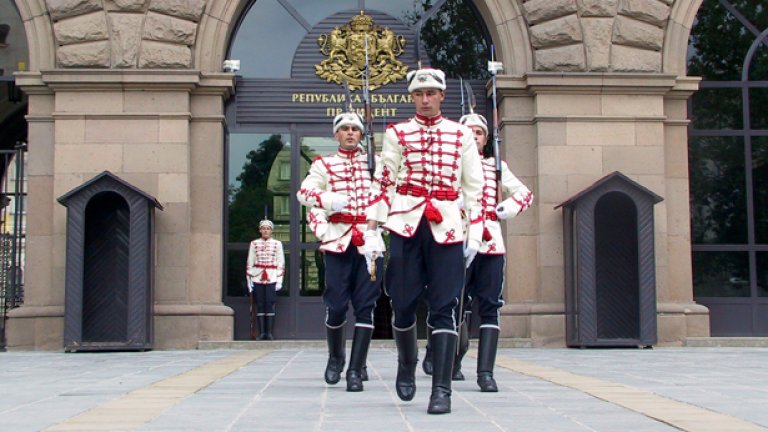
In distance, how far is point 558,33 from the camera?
17234mm

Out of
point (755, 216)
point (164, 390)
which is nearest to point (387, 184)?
point (164, 390)

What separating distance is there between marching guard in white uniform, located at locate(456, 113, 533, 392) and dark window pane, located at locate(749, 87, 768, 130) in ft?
30.6

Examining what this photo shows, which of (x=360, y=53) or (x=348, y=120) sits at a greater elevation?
(x=360, y=53)

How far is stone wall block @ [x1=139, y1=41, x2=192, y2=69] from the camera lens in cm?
1694

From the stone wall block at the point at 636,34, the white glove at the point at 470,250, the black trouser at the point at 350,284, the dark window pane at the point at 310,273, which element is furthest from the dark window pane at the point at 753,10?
the white glove at the point at 470,250

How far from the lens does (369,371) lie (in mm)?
11531

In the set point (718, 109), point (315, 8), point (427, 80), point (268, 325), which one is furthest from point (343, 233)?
point (718, 109)

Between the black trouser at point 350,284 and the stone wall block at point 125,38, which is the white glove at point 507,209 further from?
the stone wall block at point 125,38

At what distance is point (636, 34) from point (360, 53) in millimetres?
3909

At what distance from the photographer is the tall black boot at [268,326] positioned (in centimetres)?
1758

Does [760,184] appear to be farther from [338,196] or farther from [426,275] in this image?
[426,275]

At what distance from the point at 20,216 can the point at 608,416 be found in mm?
11618

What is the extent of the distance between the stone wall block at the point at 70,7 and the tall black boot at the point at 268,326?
4.82 meters

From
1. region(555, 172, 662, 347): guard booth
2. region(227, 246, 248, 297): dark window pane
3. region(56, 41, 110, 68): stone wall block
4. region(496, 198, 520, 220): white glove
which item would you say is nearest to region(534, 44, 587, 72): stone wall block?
A: region(555, 172, 662, 347): guard booth
